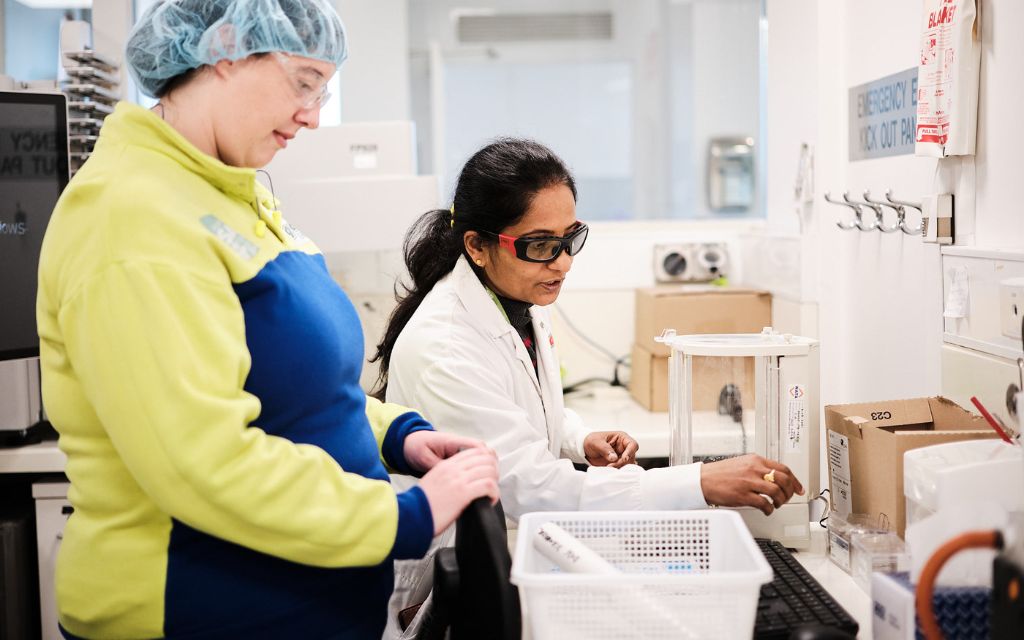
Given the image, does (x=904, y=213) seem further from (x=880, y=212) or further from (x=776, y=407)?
(x=776, y=407)

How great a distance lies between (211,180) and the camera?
1.08m

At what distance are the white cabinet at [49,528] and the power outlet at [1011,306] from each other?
6.52 feet

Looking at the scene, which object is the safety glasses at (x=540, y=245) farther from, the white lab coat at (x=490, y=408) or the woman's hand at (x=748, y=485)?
the woman's hand at (x=748, y=485)

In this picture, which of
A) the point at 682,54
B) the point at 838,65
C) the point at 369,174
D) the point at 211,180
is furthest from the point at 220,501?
the point at 682,54

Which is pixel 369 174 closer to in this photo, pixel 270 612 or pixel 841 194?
pixel 841 194

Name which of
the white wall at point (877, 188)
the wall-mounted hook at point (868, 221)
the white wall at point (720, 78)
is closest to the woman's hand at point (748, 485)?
the white wall at point (877, 188)

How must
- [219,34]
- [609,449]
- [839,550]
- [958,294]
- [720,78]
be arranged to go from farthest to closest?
1. [720,78]
2. [609,449]
3. [958,294]
4. [839,550]
5. [219,34]

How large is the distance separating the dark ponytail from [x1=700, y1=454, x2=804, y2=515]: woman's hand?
586 mm

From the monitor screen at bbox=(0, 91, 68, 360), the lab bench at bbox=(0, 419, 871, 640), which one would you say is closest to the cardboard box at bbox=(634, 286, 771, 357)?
the lab bench at bbox=(0, 419, 871, 640)

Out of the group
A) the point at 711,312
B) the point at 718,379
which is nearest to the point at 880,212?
the point at 718,379

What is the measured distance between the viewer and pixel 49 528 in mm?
2168

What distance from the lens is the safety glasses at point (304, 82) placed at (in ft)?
3.62

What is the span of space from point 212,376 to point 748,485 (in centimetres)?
87

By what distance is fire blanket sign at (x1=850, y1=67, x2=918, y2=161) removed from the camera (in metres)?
2.05
